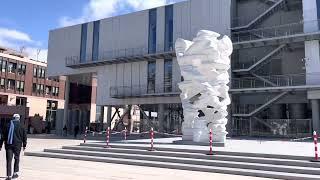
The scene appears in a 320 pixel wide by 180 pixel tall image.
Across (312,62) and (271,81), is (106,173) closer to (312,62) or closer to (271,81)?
(312,62)

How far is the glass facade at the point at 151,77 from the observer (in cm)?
4019

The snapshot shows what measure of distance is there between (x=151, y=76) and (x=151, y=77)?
0.12 metres

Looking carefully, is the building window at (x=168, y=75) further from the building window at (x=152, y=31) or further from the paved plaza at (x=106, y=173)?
the paved plaza at (x=106, y=173)

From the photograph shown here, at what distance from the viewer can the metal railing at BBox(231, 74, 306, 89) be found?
33.0 metres

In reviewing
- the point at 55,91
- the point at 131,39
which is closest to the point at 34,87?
the point at 55,91

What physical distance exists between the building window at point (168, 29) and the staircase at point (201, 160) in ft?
72.2

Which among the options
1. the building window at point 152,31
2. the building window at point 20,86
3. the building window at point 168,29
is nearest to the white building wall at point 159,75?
the building window at point 152,31

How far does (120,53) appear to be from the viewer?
1667 inches

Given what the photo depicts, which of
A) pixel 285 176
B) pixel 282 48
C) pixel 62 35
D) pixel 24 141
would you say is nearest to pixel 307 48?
pixel 282 48

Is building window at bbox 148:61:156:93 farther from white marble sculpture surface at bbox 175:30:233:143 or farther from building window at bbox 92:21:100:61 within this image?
white marble sculpture surface at bbox 175:30:233:143

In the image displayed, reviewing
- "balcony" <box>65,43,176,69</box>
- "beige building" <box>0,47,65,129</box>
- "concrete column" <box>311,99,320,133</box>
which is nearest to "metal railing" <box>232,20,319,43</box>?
"concrete column" <box>311,99,320,133</box>

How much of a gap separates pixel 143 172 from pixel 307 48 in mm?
24426

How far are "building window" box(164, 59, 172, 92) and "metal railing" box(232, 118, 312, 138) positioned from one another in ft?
26.6

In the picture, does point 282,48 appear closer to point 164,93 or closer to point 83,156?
point 164,93
